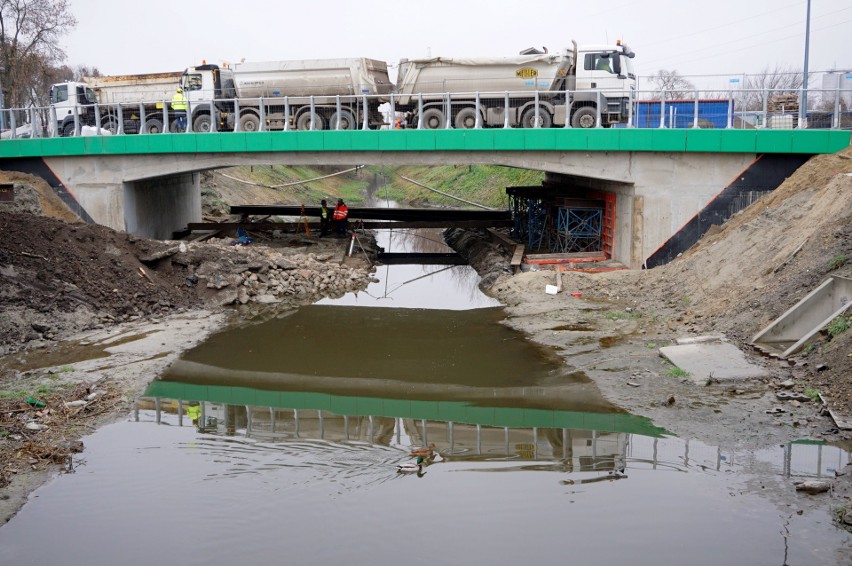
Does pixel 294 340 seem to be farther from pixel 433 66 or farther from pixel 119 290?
pixel 433 66

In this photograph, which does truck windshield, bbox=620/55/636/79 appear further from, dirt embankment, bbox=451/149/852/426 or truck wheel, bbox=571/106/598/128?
dirt embankment, bbox=451/149/852/426

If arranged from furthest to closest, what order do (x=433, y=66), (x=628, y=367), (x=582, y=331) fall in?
(x=433, y=66) < (x=582, y=331) < (x=628, y=367)

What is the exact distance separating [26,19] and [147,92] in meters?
13.8

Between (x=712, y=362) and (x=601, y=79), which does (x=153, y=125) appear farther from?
(x=712, y=362)

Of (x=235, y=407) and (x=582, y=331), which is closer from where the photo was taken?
(x=235, y=407)

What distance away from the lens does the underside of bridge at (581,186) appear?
2341 centimetres

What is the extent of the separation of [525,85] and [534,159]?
11.8 feet

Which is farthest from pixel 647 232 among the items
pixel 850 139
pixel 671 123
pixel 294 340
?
pixel 294 340

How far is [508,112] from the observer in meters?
25.7

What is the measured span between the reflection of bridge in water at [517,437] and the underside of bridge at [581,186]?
12059mm

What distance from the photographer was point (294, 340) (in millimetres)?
19344

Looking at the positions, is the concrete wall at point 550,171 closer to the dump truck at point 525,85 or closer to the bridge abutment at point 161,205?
the bridge abutment at point 161,205

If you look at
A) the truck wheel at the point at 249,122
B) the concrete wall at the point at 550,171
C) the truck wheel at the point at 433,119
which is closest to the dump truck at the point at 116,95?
the concrete wall at the point at 550,171

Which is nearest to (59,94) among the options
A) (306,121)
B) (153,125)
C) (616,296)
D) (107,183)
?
(153,125)
